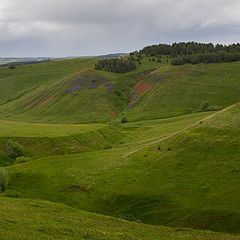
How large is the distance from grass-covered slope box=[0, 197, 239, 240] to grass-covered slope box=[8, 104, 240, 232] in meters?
7.23

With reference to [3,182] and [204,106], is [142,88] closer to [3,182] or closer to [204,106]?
[204,106]

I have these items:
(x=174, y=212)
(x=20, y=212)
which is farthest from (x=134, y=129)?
(x=20, y=212)

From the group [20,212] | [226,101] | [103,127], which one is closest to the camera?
[20,212]

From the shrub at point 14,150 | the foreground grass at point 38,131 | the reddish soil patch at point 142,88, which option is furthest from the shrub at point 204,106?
the shrub at point 14,150

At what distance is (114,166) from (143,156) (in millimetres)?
4706

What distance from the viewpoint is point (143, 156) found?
68188 mm

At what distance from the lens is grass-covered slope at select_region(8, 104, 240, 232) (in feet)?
164

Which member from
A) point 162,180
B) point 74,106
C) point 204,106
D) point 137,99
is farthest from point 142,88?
point 162,180

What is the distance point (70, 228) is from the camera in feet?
114

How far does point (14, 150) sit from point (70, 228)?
2222 inches

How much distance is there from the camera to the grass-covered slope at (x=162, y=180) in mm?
49856

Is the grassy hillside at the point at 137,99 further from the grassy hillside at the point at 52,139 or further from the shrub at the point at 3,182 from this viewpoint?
the shrub at the point at 3,182

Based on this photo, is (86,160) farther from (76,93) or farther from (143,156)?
(76,93)

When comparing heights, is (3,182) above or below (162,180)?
below
